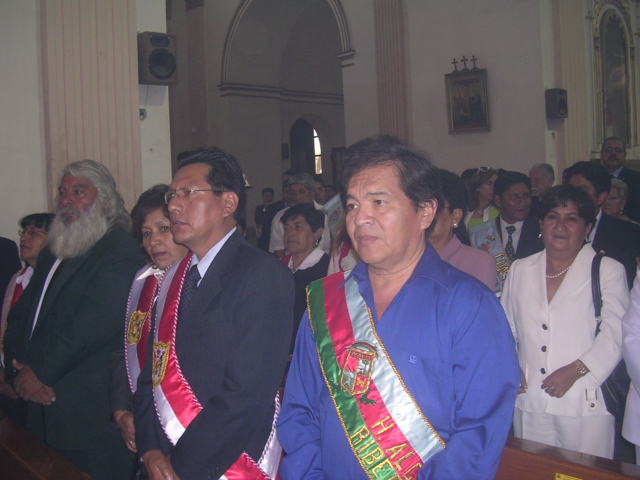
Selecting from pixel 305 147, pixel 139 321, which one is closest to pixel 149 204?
pixel 139 321

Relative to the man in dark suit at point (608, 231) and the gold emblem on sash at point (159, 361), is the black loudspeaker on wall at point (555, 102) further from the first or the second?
the gold emblem on sash at point (159, 361)

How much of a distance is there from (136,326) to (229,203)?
77 centimetres

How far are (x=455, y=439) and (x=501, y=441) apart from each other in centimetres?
12

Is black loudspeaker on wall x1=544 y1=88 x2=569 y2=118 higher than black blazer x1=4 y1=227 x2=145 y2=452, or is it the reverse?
black loudspeaker on wall x1=544 y1=88 x2=569 y2=118

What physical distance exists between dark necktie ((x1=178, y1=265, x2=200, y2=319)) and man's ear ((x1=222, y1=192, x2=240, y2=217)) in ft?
0.79

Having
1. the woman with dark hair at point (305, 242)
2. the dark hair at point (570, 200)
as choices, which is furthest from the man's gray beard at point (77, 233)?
the dark hair at point (570, 200)

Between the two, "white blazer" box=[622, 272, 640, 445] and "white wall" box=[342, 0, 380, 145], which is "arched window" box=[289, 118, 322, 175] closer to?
"white wall" box=[342, 0, 380, 145]

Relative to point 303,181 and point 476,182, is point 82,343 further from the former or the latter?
point 476,182

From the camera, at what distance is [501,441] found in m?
1.53

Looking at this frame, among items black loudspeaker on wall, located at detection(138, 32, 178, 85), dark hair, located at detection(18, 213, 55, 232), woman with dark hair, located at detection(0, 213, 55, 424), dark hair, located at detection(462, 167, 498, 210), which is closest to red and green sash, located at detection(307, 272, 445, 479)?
woman with dark hair, located at detection(0, 213, 55, 424)

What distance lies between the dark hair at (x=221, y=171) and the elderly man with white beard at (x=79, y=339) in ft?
3.12

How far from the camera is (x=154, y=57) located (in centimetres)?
494

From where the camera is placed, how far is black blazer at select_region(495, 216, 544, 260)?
4.00 metres

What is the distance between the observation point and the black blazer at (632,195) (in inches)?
225
